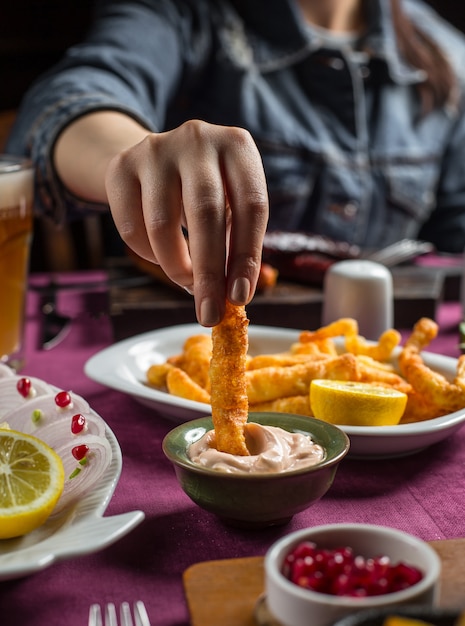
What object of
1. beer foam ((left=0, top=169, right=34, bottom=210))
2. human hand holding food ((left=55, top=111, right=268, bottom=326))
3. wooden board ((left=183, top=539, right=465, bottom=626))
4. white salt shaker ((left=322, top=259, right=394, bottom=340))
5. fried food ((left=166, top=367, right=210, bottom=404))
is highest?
human hand holding food ((left=55, top=111, right=268, bottom=326))

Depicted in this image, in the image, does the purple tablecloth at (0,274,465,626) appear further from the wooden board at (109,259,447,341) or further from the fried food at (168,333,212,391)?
the wooden board at (109,259,447,341)

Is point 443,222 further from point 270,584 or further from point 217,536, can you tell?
point 270,584

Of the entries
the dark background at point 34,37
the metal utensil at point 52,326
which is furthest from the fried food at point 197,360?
the dark background at point 34,37

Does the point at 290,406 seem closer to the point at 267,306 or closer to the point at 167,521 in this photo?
the point at 167,521

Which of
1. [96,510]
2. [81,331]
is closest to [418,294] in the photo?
[81,331]

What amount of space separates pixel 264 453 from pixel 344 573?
24 centimetres

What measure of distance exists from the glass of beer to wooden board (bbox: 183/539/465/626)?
0.90 m

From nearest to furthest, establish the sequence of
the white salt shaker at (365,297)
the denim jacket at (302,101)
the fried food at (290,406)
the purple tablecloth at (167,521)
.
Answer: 1. the purple tablecloth at (167,521)
2. the fried food at (290,406)
3. the white salt shaker at (365,297)
4. the denim jacket at (302,101)

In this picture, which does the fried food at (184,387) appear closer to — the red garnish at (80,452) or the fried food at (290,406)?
the fried food at (290,406)

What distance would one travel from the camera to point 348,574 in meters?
0.70

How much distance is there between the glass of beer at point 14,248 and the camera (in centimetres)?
146

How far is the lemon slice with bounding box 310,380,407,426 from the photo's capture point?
1112 millimetres

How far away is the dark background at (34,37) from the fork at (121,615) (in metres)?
2.98

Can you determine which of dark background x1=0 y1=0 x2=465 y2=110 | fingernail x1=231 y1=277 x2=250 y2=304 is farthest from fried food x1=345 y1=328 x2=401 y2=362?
dark background x1=0 y1=0 x2=465 y2=110
